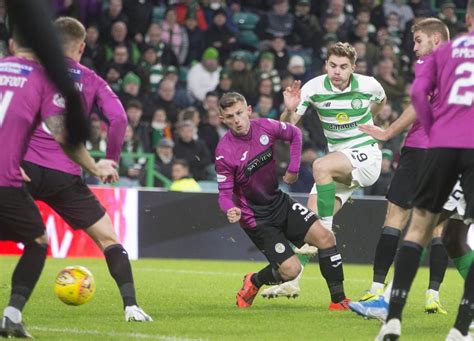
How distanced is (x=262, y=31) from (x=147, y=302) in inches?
479

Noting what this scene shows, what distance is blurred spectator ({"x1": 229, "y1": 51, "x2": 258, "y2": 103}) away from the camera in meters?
19.6

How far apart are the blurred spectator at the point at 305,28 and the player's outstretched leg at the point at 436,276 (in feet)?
39.6

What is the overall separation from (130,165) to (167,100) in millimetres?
2282

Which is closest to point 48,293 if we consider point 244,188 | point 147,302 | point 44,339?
point 147,302

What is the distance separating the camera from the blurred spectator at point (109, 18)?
19.8 metres

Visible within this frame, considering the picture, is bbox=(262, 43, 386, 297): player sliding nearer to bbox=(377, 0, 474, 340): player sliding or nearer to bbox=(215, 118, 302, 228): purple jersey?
bbox=(215, 118, 302, 228): purple jersey

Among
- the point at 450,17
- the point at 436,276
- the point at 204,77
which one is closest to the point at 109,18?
the point at 204,77

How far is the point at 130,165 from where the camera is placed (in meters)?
17.2

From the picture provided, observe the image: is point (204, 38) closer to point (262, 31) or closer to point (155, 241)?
point (262, 31)

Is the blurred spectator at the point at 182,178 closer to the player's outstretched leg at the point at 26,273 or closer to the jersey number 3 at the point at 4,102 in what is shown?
the player's outstretched leg at the point at 26,273

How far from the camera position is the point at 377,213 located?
606 inches

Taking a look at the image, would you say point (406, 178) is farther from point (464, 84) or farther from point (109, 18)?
point (109, 18)

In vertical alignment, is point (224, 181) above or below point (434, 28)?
below

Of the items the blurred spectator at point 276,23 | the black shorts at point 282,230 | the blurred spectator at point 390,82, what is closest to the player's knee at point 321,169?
the black shorts at point 282,230
